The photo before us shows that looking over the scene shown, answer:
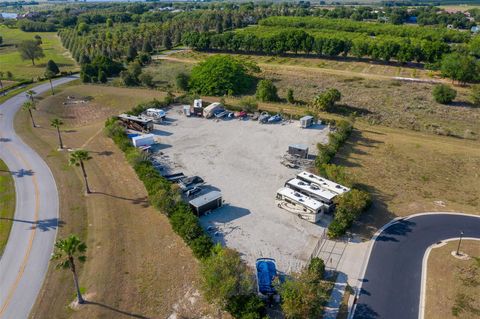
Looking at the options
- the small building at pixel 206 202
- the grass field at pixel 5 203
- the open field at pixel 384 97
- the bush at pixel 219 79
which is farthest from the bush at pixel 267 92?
the grass field at pixel 5 203

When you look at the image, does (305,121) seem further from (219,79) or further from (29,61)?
(29,61)

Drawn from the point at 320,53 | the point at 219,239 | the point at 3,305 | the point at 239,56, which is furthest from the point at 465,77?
the point at 3,305

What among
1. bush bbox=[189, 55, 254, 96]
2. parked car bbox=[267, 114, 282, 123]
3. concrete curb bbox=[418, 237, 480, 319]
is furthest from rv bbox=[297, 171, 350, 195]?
bush bbox=[189, 55, 254, 96]

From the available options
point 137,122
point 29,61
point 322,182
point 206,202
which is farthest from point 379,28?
point 206,202

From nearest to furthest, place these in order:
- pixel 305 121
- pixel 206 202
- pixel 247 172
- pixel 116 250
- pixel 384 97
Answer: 1. pixel 116 250
2. pixel 206 202
3. pixel 247 172
4. pixel 305 121
5. pixel 384 97

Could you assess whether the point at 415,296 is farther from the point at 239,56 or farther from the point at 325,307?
the point at 239,56

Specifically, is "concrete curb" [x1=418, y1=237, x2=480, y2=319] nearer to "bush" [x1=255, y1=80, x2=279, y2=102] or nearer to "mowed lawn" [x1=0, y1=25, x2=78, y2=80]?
"bush" [x1=255, y1=80, x2=279, y2=102]
